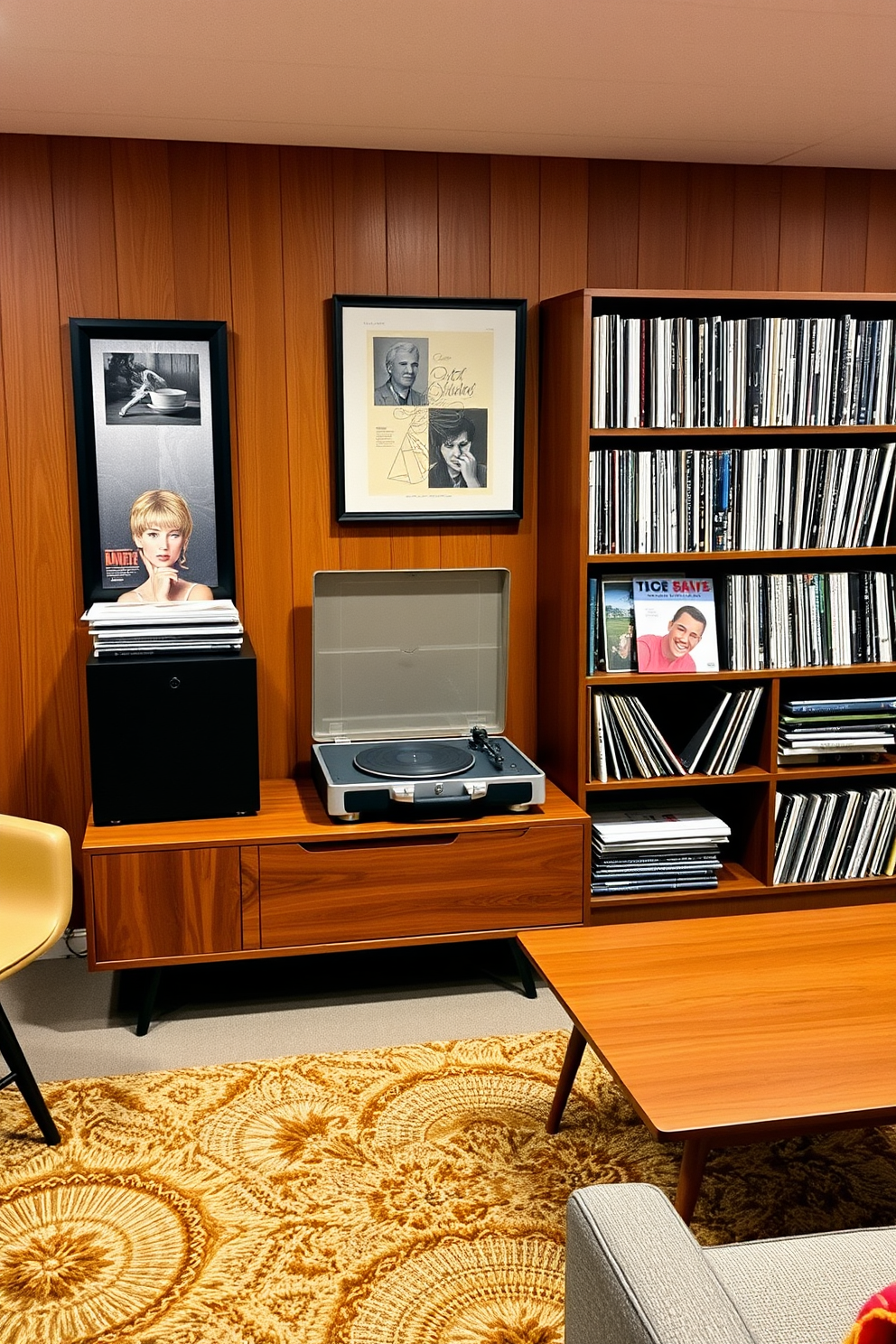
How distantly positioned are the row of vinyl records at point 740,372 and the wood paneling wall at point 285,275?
0.33 m

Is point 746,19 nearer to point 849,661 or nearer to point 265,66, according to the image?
point 265,66

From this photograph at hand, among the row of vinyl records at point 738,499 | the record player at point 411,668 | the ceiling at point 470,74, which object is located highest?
the ceiling at point 470,74

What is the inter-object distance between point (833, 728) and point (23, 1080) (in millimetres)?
2212

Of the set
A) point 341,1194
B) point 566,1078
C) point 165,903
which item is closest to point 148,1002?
point 165,903

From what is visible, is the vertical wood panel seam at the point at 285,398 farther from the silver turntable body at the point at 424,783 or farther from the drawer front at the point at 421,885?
the drawer front at the point at 421,885

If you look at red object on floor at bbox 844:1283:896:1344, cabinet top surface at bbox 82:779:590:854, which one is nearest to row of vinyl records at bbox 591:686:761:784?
cabinet top surface at bbox 82:779:590:854

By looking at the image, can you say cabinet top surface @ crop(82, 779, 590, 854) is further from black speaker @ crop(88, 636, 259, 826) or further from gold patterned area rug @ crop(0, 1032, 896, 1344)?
gold patterned area rug @ crop(0, 1032, 896, 1344)

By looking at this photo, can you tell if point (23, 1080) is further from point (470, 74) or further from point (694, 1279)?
point (470, 74)

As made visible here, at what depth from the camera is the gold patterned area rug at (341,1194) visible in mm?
1931

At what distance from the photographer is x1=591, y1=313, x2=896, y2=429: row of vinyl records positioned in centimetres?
309

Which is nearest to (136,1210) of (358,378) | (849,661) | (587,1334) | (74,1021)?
(74,1021)

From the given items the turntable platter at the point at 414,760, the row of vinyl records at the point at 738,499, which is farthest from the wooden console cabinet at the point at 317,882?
the row of vinyl records at the point at 738,499

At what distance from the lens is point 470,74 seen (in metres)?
2.50

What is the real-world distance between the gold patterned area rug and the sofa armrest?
0.65 m
